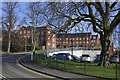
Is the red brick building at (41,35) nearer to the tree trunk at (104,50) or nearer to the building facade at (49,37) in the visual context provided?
the building facade at (49,37)

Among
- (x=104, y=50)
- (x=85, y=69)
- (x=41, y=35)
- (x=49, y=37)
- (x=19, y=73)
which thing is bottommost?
(x=19, y=73)

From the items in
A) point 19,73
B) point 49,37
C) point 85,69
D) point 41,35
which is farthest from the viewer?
point 41,35

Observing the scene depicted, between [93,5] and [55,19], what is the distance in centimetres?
495

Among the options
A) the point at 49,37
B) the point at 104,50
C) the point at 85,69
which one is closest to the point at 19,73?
the point at 85,69

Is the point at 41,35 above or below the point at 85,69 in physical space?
above

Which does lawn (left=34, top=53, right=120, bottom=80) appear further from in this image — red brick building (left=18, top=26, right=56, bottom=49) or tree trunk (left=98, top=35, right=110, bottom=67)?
red brick building (left=18, top=26, right=56, bottom=49)

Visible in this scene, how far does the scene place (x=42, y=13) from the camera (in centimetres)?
3700

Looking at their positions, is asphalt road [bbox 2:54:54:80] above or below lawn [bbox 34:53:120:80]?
below

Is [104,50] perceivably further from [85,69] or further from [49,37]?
[49,37]

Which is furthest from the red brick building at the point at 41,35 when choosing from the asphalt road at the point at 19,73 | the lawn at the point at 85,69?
the asphalt road at the point at 19,73

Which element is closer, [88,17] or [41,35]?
[88,17]

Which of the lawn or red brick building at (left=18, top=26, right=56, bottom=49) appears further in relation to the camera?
red brick building at (left=18, top=26, right=56, bottom=49)

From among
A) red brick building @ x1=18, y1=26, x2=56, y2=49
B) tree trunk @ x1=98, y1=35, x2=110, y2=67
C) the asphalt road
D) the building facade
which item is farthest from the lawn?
the building facade

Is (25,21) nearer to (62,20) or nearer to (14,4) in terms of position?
(14,4)
